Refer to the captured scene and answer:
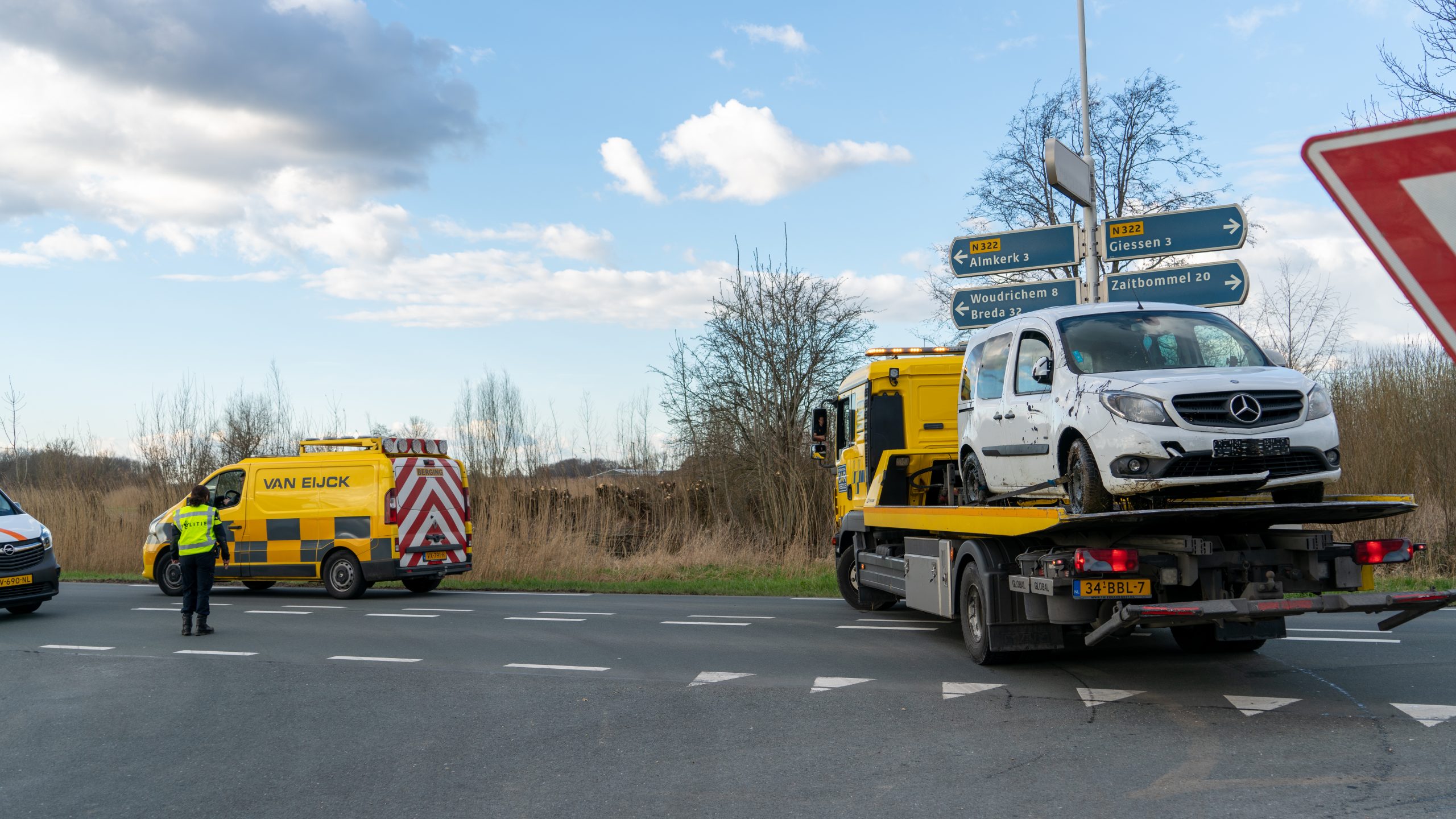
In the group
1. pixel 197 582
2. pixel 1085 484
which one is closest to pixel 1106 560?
pixel 1085 484

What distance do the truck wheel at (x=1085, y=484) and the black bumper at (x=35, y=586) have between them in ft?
42.2

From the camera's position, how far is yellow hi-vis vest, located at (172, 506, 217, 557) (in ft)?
39.6

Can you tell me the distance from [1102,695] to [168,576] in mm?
15137

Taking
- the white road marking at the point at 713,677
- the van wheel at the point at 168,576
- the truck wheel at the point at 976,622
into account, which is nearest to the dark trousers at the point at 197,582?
the van wheel at the point at 168,576

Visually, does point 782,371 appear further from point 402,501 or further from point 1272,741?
point 1272,741

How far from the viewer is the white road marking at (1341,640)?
31.7ft

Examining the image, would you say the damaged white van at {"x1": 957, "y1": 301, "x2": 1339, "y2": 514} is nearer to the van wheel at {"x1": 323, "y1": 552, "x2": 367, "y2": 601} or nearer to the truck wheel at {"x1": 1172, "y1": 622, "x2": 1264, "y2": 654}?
the truck wheel at {"x1": 1172, "y1": 622, "x2": 1264, "y2": 654}

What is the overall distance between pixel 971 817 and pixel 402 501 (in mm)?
12833

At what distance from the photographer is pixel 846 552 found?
43.8ft

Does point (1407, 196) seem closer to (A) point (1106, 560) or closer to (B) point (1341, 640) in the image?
(A) point (1106, 560)

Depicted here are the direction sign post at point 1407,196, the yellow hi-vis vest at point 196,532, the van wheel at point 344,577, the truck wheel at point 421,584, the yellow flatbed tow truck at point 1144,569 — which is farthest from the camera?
the truck wheel at point 421,584

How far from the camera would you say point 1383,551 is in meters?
7.43

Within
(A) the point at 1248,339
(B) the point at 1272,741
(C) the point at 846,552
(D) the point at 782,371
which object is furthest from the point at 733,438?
(B) the point at 1272,741

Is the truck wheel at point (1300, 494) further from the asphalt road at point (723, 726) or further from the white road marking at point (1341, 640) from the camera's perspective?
the white road marking at point (1341, 640)
